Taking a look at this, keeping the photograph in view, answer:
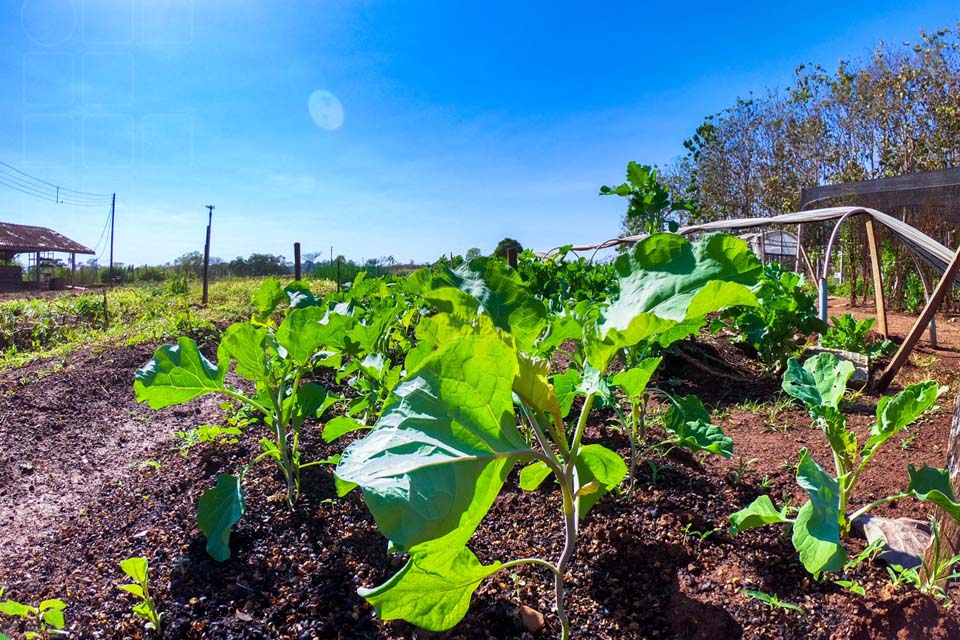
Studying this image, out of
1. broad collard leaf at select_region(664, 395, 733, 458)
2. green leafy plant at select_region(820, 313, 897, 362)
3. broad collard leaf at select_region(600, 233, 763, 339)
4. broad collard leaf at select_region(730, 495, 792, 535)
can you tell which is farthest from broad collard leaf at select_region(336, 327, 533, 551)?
green leafy plant at select_region(820, 313, 897, 362)

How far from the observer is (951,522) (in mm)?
1338

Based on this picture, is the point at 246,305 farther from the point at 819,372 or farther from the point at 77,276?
the point at 77,276

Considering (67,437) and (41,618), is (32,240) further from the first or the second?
(41,618)

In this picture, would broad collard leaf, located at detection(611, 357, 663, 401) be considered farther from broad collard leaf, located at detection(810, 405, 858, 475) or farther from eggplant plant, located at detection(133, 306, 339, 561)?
eggplant plant, located at detection(133, 306, 339, 561)

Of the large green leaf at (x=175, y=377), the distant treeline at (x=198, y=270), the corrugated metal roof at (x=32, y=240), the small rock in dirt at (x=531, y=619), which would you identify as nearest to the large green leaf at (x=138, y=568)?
the large green leaf at (x=175, y=377)

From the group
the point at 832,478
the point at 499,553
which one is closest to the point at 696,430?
the point at 832,478

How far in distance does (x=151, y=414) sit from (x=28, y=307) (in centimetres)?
939

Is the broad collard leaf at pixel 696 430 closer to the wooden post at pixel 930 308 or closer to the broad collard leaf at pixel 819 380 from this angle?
the broad collard leaf at pixel 819 380

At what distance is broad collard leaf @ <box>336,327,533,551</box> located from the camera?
70 centimetres

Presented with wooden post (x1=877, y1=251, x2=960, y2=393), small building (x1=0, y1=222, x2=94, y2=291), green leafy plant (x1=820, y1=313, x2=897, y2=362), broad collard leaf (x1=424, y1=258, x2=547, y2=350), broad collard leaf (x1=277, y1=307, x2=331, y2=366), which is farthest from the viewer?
small building (x1=0, y1=222, x2=94, y2=291)

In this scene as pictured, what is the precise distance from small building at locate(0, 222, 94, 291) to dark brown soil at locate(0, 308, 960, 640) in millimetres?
30496

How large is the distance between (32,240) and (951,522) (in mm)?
43331

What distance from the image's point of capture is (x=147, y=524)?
2125 mm

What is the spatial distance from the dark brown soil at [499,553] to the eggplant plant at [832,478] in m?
0.17
